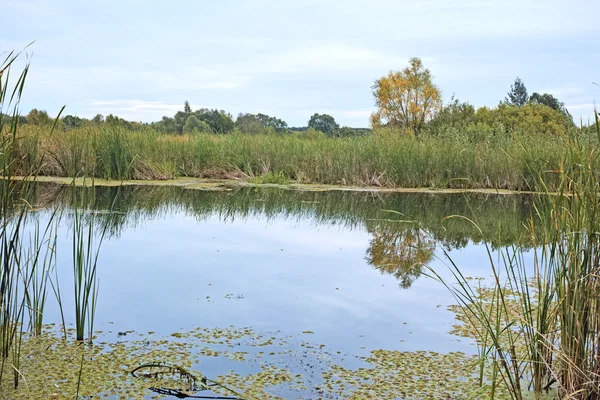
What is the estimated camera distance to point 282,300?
4699 mm

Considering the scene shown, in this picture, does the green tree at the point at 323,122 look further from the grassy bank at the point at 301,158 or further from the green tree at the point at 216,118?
the grassy bank at the point at 301,158

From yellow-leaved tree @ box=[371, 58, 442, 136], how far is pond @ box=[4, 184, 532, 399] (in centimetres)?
2806

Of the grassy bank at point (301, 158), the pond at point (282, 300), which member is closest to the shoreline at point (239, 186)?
the grassy bank at point (301, 158)

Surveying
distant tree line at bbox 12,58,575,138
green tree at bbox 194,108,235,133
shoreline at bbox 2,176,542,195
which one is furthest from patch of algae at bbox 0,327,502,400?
green tree at bbox 194,108,235,133

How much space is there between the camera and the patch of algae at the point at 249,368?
295 cm

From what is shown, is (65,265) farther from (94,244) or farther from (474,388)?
(474,388)

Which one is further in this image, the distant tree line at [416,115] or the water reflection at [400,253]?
the distant tree line at [416,115]

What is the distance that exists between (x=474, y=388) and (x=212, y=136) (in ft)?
43.9

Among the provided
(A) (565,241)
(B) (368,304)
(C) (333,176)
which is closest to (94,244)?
(B) (368,304)

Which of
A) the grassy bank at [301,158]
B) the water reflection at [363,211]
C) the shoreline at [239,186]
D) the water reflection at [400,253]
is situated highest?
the grassy bank at [301,158]

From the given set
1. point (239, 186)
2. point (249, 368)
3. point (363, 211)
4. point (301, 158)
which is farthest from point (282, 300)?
point (301, 158)

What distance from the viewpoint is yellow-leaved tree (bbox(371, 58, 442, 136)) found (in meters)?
36.5

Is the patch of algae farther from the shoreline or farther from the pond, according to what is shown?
the shoreline

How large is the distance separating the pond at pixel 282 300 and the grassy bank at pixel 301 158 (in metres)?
3.78
